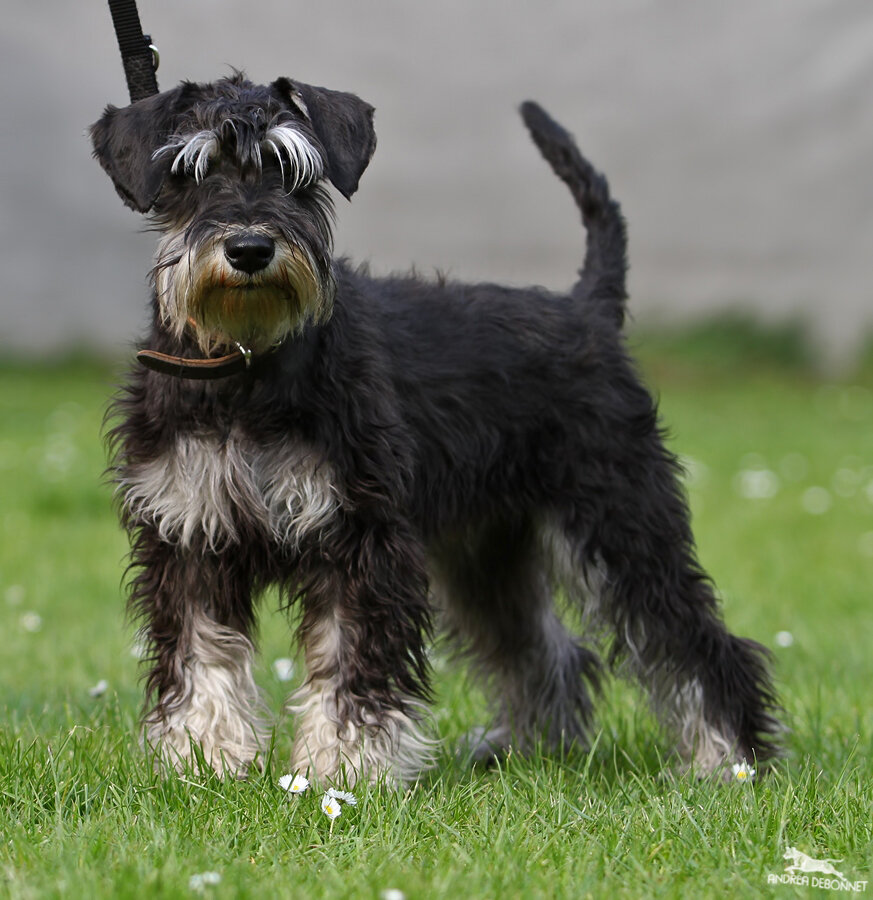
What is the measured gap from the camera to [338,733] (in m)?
3.83

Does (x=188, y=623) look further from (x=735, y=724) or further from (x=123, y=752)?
(x=735, y=724)

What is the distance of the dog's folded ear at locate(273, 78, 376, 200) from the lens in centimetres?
390

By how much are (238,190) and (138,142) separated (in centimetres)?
37

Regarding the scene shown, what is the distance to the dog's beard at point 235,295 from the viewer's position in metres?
3.56

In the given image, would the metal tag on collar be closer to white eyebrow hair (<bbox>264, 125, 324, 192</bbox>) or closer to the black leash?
white eyebrow hair (<bbox>264, 125, 324, 192</bbox>)

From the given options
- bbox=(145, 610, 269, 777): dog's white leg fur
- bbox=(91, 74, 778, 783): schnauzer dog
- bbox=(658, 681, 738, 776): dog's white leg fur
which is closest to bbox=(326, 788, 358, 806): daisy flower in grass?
bbox=(91, 74, 778, 783): schnauzer dog

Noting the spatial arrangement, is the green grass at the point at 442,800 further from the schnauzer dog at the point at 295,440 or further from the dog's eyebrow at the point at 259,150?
the dog's eyebrow at the point at 259,150

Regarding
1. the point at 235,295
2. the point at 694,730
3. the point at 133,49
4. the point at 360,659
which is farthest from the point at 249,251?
the point at 694,730

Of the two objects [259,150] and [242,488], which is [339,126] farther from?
[242,488]

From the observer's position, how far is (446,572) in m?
5.24

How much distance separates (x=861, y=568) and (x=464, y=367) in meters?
5.43

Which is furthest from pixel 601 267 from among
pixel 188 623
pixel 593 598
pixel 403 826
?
pixel 403 826

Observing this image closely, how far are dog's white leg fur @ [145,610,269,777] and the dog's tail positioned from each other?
221cm

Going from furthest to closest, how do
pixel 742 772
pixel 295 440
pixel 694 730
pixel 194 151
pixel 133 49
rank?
pixel 694 730 → pixel 133 49 → pixel 742 772 → pixel 295 440 → pixel 194 151
